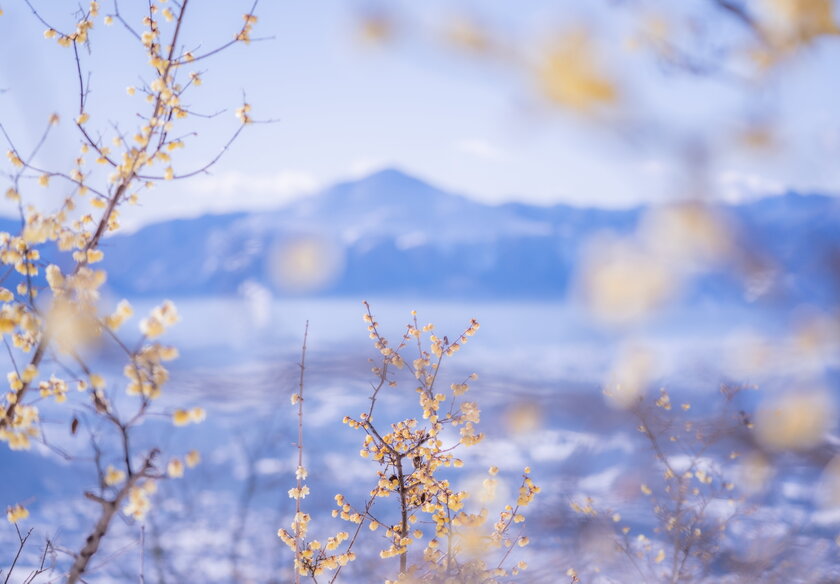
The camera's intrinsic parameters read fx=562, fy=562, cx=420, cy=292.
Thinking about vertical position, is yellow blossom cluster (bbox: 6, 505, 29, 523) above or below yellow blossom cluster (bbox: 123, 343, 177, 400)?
below

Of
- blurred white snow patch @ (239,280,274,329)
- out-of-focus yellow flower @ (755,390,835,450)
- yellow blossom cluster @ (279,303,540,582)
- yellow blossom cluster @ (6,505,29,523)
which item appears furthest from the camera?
blurred white snow patch @ (239,280,274,329)

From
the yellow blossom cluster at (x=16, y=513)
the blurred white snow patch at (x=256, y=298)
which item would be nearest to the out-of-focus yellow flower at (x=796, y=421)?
the yellow blossom cluster at (x=16, y=513)

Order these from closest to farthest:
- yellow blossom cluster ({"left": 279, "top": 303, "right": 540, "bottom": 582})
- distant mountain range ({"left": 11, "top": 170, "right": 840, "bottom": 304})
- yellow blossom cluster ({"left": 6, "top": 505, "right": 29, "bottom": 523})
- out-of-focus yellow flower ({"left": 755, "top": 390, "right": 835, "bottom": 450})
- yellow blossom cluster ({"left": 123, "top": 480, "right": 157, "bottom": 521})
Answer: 1. out-of-focus yellow flower ({"left": 755, "top": 390, "right": 835, "bottom": 450})
2. yellow blossom cluster ({"left": 123, "top": 480, "right": 157, "bottom": 521})
3. yellow blossom cluster ({"left": 6, "top": 505, "right": 29, "bottom": 523})
4. yellow blossom cluster ({"left": 279, "top": 303, "right": 540, "bottom": 582})
5. distant mountain range ({"left": 11, "top": 170, "right": 840, "bottom": 304})

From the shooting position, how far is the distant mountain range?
118 metres

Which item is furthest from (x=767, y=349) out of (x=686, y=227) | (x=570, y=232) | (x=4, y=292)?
(x=570, y=232)

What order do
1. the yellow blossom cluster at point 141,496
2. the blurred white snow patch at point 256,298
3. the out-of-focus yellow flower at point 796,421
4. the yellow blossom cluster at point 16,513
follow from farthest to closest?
the blurred white snow patch at point 256,298 < the yellow blossom cluster at point 16,513 < the yellow blossom cluster at point 141,496 < the out-of-focus yellow flower at point 796,421

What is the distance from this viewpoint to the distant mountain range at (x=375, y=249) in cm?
11812

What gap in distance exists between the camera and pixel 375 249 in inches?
5615

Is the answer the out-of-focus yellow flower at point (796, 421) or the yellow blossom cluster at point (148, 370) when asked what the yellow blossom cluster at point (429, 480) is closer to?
the out-of-focus yellow flower at point (796, 421)

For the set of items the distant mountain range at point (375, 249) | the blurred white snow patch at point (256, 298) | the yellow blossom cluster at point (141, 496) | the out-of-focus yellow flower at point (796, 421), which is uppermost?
the distant mountain range at point (375, 249)

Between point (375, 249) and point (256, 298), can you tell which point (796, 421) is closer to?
point (256, 298)

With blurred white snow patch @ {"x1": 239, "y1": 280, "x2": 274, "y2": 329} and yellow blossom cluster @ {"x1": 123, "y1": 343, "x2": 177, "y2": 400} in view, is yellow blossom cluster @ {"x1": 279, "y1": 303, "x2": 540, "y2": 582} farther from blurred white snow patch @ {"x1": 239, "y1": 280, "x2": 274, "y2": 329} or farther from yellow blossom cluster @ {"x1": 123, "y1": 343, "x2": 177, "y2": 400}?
blurred white snow patch @ {"x1": 239, "y1": 280, "x2": 274, "y2": 329}

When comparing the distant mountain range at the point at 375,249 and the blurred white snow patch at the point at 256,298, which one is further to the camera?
the distant mountain range at the point at 375,249

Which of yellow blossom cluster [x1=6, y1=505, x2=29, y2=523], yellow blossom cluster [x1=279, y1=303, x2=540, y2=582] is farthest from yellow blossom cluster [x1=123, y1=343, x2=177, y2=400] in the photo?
yellow blossom cluster [x1=279, y1=303, x2=540, y2=582]
